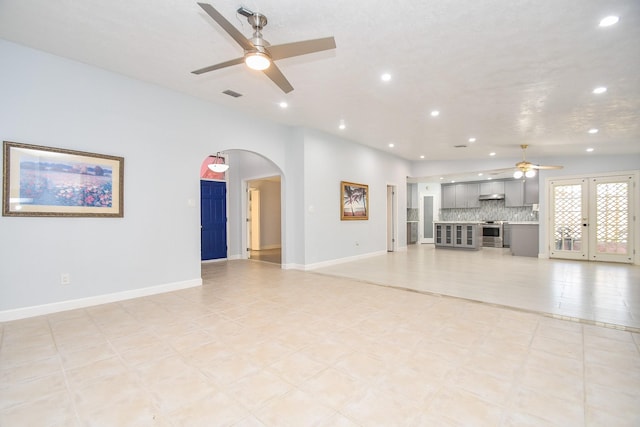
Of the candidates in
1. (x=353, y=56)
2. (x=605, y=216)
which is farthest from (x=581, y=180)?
(x=353, y=56)

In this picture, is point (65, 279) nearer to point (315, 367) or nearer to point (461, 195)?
point (315, 367)

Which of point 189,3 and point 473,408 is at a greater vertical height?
point 189,3

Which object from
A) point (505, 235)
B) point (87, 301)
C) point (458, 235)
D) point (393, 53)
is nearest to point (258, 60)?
point (393, 53)

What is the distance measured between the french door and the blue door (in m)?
9.03

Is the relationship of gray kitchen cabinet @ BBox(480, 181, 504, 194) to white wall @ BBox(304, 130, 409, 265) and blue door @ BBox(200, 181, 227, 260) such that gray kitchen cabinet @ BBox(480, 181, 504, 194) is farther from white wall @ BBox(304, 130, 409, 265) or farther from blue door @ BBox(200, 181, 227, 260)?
blue door @ BBox(200, 181, 227, 260)

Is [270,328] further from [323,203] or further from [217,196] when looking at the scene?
[217,196]

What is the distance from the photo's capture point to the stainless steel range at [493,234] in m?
10.4

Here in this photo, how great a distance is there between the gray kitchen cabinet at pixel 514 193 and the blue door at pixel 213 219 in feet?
31.9

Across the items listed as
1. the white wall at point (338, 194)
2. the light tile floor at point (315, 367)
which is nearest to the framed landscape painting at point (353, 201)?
the white wall at point (338, 194)

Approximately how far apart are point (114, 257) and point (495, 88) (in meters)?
5.83

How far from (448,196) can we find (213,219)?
9.19 meters

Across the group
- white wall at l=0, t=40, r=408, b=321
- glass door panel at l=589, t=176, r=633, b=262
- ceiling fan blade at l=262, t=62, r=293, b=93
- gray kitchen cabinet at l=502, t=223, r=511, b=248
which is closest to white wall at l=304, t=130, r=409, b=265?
white wall at l=0, t=40, r=408, b=321

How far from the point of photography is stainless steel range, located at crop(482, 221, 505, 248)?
1043 cm

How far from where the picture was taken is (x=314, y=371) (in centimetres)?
213
